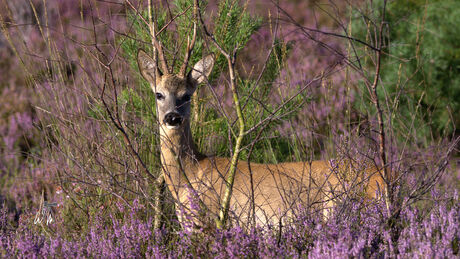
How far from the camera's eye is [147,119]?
5293 millimetres

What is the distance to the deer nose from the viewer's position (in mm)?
4500

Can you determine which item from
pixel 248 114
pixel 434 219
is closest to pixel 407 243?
pixel 434 219

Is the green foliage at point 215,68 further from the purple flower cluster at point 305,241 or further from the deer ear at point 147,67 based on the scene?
the purple flower cluster at point 305,241

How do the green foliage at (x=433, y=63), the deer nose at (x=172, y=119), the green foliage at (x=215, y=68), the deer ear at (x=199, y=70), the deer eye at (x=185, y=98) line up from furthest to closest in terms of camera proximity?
the green foliage at (x=433, y=63) < the green foliage at (x=215, y=68) < the deer eye at (x=185, y=98) < the deer ear at (x=199, y=70) < the deer nose at (x=172, y=119)

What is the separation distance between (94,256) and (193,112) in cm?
239

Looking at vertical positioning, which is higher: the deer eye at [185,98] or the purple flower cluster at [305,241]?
the deer eye at [185,98]

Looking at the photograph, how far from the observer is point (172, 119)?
14.8 ft

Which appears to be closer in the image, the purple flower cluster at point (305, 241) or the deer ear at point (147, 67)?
the purple flower cluster at point (305, 241)

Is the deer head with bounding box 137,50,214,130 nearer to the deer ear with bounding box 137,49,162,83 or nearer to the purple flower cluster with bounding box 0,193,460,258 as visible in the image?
the deer ear with bounding box 137,49,162,83

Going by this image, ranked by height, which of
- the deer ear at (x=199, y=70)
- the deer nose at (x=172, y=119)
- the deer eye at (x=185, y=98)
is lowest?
the deer nose at (x=172, y=119)

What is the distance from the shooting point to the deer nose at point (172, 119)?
4.50 m

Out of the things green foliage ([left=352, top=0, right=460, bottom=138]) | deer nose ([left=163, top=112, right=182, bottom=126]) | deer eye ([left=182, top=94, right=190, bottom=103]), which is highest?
green foliage ([left=352, top=0, right=460, bottom=138])

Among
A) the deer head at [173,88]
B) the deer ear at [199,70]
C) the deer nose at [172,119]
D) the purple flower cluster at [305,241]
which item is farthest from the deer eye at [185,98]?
the purple flower cluster at [305,241]

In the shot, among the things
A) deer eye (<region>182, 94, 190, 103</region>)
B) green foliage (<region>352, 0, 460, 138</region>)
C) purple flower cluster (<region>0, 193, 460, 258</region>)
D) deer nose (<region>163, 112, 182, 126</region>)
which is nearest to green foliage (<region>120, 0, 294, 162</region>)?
deer eye (<region>182, 94, 190, 103</region>)
